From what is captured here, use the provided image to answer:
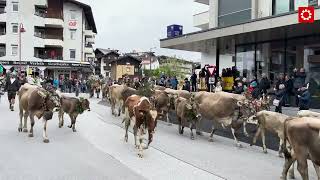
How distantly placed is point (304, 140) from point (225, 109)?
678 centimetres

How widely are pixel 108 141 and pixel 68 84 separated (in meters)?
34.9

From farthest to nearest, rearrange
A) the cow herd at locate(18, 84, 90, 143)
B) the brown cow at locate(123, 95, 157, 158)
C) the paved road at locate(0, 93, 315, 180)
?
the cow herd at locate(18, 84, 90, 143)
the brown cow at locate(123, 95, 157, 158)
the paved road at locate(0, 93, 315, 180)

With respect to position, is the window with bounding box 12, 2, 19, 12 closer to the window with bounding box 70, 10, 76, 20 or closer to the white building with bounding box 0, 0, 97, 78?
the white building with bounding box 0, 0, 97, 78

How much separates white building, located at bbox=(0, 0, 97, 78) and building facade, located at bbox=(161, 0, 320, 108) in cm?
4073

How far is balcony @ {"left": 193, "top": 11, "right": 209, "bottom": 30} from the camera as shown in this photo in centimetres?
3631

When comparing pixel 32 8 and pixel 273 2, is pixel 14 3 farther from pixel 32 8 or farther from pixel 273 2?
pixel 273 2

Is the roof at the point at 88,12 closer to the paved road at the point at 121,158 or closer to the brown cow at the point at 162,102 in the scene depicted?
the brown cow at the point at 162,102

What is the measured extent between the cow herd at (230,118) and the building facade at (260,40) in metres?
5.07

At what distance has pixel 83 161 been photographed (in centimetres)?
1121

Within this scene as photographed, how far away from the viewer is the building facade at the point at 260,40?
2053 cm

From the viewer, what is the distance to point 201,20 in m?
37.0

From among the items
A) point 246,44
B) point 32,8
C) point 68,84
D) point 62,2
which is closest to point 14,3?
point 32,8

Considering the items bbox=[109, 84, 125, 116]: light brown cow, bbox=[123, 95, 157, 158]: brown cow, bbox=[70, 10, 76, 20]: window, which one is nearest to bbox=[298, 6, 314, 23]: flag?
bbox=[109, 84, 125, 116]: light brown cow

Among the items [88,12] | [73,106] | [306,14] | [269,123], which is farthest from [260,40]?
[88,12]
